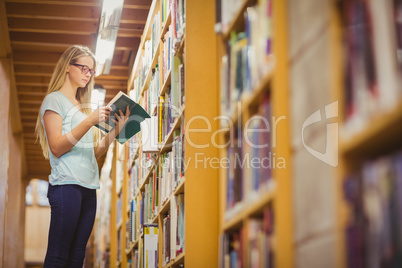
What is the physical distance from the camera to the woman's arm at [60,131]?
305 centimetres

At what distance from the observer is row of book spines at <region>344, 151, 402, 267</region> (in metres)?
1.14

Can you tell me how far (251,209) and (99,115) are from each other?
1.52 meters

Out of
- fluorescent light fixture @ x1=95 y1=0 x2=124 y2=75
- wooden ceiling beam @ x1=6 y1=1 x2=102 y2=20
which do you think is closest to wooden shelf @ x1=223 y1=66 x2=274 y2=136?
fluorescent light fixture @ x1=95 y1=0 x2=124 y2=75

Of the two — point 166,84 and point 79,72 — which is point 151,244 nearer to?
point 166,84

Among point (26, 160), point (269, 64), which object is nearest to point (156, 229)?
point (269, 64)

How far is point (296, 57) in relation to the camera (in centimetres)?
158

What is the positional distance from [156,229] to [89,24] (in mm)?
2692

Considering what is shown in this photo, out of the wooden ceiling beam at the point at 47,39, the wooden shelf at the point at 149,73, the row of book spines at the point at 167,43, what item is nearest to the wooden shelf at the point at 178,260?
the row of book spines at the point at 167,43

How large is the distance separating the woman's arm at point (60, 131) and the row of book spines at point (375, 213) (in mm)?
2030

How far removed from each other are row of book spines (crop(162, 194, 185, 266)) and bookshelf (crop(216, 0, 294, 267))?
848 millimetres

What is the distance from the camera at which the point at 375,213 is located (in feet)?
3.91

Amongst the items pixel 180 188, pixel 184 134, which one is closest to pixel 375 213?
pixel 184 134

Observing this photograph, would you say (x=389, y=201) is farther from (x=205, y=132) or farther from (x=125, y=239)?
(x=125, y=239)

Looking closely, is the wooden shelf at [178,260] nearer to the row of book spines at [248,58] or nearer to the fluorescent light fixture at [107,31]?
the row of book spines at [248,58]
